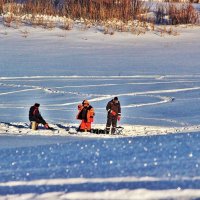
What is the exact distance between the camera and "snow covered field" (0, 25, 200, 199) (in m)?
5.21

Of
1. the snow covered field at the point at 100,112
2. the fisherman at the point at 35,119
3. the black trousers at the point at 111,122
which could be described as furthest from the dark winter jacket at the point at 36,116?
the black trousers at the point at 111,122

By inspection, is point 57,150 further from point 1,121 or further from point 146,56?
point 146,56

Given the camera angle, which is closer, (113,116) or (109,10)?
(113,116)

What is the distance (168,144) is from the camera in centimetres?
598

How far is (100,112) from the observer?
51.9ft

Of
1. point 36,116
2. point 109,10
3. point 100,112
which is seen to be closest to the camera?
point 36,116

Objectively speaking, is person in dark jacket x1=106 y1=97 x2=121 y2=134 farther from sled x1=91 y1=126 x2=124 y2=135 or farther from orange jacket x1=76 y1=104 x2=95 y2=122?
orange jacket x1=76 y1=104 x2=95 y2=122

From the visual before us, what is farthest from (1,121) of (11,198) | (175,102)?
(11,198)

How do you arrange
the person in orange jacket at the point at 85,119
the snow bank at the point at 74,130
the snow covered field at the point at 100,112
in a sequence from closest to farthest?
1. the snow covered field at the point at 100,112
2. the snow bank at the point at 74,130
3. the person in orange jacket at the point at 85,119

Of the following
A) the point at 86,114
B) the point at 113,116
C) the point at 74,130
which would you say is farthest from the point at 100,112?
the point at 86,114

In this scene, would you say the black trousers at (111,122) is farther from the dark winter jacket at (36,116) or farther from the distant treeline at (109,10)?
the distant treeline at (109,10)

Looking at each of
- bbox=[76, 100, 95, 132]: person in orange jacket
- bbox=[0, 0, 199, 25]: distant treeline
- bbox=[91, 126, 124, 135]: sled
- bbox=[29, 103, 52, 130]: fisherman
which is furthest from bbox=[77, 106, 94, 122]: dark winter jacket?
bbox=[0, 0, 199, 25]: distant treeline

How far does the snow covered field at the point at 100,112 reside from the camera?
5207mm

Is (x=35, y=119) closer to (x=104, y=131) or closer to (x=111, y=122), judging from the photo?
(x=104, y=131)
